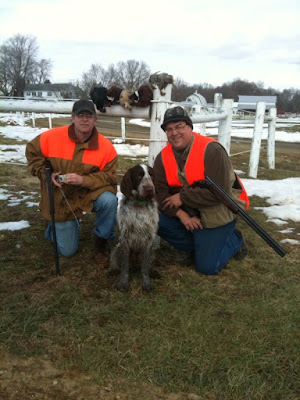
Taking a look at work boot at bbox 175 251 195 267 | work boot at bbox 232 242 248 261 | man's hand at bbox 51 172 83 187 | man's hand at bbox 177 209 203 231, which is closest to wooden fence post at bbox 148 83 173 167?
man's hand at bbox 177 209 203 231

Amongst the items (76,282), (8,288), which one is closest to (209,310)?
(76,282)

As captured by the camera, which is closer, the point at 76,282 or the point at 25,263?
the point at 76,282

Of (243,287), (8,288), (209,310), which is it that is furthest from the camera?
(243,287)

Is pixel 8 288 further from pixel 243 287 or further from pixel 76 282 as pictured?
pixel 243 287

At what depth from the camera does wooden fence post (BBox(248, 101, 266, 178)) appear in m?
8.52

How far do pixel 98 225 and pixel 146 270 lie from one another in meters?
0.79

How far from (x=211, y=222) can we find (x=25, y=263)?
189cm

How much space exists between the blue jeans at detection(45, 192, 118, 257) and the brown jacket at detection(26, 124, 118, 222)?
7cm

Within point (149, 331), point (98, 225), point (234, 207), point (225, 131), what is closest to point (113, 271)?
point (98, 225)

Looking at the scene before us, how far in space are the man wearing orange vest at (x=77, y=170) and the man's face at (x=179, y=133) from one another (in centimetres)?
68

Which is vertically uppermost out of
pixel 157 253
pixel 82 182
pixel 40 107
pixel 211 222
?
pixel 40 107

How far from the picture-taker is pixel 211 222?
11.3 feet

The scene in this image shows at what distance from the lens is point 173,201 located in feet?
11.6

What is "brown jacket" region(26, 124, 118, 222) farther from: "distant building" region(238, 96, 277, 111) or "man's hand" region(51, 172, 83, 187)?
"distant building" region(238, 96, 277, 111)
